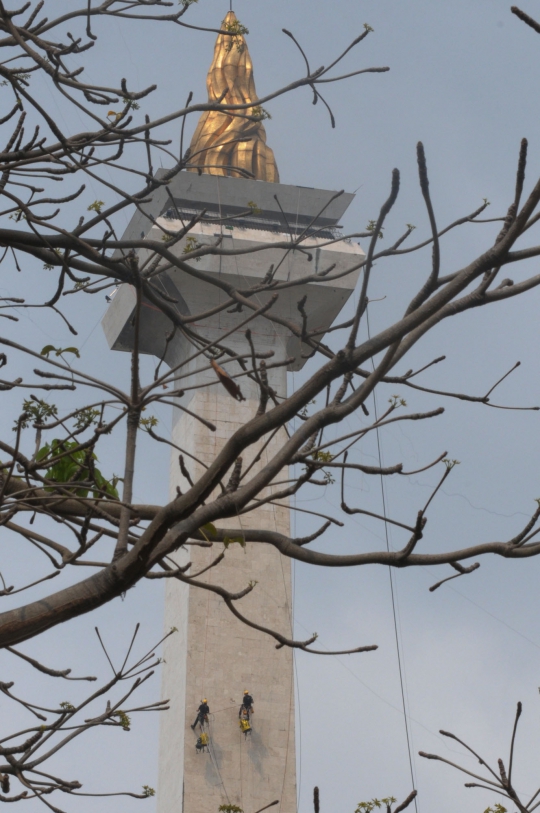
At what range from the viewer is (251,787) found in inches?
953

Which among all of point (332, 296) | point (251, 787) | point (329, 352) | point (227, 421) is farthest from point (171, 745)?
point (329, 352)

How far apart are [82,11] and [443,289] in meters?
1.85

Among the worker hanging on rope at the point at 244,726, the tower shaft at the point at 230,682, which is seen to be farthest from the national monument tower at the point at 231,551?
the worker hanging on rope at the point at 244,726

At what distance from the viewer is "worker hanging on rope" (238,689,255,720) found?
2484 cm

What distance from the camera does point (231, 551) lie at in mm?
25750

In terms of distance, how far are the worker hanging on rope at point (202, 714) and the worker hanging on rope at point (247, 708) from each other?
657 millimetres

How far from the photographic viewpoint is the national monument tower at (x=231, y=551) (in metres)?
24.5

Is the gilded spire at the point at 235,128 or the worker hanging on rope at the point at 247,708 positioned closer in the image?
the worker hanging on rope at the point at 247,708

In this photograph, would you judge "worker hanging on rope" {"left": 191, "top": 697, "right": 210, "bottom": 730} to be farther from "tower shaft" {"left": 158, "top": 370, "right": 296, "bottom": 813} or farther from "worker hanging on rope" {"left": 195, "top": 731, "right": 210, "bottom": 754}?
"worker hanging on rope" {"left": 195, "top": 731, "right": 210, "bottom": 754}

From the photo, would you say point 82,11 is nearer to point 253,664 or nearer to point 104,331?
point 253,664

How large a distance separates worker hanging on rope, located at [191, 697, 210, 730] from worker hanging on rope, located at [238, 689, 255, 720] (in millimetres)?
657

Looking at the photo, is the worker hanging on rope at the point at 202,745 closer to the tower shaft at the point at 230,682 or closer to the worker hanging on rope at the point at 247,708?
the tower shaft at the point at 230,682

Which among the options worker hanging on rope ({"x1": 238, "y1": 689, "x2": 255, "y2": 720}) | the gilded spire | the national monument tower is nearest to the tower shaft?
the national monument tower

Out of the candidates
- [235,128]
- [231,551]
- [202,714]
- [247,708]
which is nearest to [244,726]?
[247,708]
